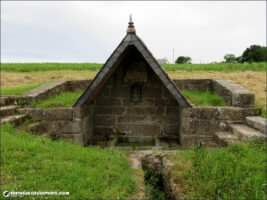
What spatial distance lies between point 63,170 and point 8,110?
278 centimetres

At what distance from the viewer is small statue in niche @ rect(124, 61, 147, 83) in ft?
18.7

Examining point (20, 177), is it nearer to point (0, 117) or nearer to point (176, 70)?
point (0, 117)

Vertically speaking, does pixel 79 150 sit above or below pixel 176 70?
below

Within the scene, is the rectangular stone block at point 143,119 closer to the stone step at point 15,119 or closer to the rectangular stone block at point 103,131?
the rectangular stone block at point 103,131

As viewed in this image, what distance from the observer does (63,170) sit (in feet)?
10.1

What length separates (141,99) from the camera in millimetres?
6168

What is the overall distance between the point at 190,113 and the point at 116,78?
254 cm

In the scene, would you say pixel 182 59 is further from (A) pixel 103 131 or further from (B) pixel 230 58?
(A) pixel 103 131

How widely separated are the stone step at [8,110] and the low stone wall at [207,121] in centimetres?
430

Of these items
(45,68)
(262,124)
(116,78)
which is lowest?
(262,124)

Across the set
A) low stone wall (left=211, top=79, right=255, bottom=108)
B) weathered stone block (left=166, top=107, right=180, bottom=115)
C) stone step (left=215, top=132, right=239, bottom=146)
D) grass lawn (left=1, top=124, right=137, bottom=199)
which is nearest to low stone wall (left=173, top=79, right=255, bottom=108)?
low stone wall (left=211, top=79, right=255, bottom=108)

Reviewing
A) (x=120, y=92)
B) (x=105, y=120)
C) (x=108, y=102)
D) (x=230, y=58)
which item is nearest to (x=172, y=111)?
(x=120, y=92)

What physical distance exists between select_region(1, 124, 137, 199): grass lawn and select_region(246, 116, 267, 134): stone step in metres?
2.74

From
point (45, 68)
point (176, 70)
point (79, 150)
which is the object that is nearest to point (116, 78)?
point (79, 150)
